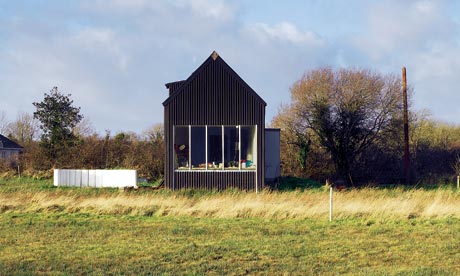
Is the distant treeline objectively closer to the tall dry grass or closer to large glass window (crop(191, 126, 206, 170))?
large glass window (crop(191, 126, 206, 170))

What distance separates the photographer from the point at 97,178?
2931cm

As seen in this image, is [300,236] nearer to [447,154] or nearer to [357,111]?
[357,111]

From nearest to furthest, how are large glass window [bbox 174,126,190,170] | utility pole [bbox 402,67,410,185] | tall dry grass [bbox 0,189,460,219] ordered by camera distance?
tall dry grass [bbox 0,189,460,219] < large glass window [bbox 174,126,190,170] < utility pole [bbox 402,67,410,185]

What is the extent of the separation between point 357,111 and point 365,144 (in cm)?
232

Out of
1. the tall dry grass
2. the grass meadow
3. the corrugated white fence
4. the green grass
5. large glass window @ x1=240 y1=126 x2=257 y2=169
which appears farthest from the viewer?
the corrugated white fence

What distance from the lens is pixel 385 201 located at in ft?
62.4

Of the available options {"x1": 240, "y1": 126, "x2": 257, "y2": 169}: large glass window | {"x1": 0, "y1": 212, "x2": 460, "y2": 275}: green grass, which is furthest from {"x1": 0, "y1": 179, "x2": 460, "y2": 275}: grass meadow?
{"x1": 240, "y1": 126, "x2": 257, "y2": 169}: large glass window

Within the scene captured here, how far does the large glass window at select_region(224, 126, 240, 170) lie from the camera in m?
26.1

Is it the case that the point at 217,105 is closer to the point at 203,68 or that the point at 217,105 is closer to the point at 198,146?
the point at 203,68

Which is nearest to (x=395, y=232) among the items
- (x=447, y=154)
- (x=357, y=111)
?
(x=357, y=111)

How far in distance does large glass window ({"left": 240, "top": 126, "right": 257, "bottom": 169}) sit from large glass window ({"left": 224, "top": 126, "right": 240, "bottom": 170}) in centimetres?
34

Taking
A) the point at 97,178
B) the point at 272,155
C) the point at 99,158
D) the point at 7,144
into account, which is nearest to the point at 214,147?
the point at 272,155

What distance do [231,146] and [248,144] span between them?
0.95 m

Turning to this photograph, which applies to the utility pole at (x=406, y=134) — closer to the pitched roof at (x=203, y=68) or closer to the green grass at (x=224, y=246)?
the pitched roof at (x=203, y=68)
